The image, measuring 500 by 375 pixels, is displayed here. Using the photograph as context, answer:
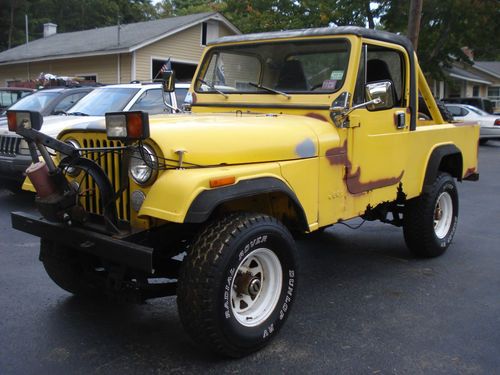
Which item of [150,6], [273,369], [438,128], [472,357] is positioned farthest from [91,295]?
[150,6]

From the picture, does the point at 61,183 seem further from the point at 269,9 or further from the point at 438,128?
the point at 269,9

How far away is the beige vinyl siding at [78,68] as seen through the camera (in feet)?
68.5

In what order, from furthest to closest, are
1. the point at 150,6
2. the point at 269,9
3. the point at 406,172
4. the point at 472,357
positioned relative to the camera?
1. the point at 150,6
2. the point at 269,9
3. the point at 406,172
4. the point at 472,357

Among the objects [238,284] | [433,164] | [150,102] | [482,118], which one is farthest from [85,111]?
[482,118]

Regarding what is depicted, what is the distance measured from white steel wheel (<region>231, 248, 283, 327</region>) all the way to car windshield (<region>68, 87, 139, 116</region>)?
5.30 meters

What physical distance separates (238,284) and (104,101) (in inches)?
234

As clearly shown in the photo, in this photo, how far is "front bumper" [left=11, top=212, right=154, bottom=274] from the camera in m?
2.95

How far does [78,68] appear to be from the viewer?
2258cm

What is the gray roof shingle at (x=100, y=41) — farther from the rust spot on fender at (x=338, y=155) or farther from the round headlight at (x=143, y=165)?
the round headlight at (x=143, y=165)

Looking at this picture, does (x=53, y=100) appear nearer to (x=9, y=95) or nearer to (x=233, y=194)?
(x=9, y=95)

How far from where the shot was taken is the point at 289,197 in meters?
3.50

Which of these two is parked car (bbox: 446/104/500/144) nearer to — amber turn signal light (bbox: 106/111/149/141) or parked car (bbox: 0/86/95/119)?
parked car (bbox: 0/86/95/119)

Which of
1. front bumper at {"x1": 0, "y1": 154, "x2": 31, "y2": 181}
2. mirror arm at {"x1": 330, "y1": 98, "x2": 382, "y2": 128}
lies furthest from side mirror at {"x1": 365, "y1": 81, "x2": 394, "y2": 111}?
front bumper at {"x1": 0, "y1": 154, "x2": 31, "y2": 181}

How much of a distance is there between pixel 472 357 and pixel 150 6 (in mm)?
47662
